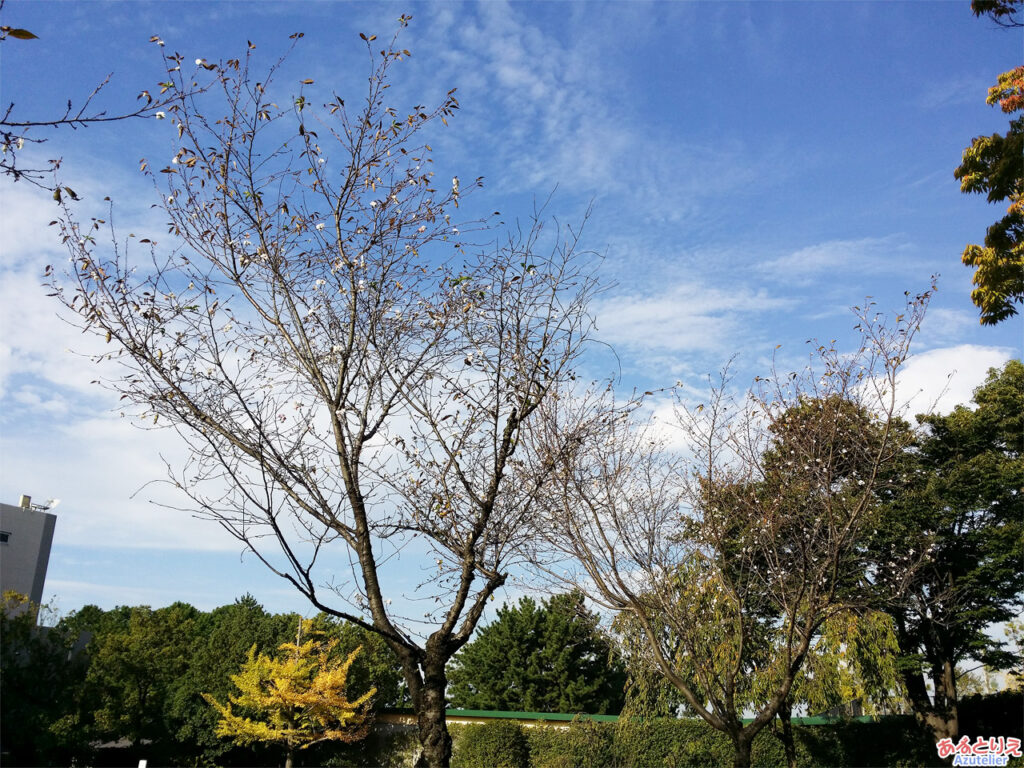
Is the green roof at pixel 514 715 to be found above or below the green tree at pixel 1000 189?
below

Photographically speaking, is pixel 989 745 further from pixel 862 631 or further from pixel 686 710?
pixel 686 710

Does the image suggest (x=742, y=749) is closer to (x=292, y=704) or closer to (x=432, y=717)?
(x=432, y=717)

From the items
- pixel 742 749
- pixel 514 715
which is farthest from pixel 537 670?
pixel 742 749

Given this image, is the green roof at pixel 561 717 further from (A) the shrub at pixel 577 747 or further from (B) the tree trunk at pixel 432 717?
(B) the tree trunk at pixel 432 717

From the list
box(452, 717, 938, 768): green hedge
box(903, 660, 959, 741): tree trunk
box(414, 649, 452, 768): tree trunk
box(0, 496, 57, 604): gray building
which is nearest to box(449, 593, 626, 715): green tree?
box(452, 717, 938, 768): green hedge

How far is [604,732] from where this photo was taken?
63.4 feet

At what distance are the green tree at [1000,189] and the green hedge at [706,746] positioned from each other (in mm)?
13877

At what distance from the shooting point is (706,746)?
18.9 meters

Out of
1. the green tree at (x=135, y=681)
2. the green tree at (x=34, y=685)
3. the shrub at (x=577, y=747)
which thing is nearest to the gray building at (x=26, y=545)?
the green tree at (x=135, y=681)

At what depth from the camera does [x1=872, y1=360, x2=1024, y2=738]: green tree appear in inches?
775

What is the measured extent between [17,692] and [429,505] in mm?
16198

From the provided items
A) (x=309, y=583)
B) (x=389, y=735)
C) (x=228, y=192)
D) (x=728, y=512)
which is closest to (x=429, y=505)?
(x=309, y=583)

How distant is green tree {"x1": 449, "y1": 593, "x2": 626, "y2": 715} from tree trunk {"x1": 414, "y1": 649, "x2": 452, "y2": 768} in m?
25.6

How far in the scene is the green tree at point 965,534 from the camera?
64.6 feet
